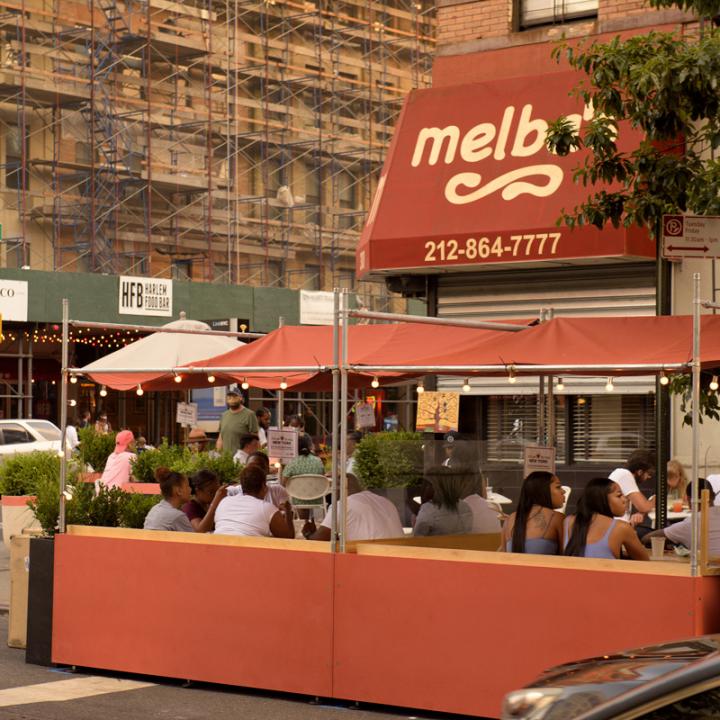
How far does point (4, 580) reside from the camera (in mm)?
16438

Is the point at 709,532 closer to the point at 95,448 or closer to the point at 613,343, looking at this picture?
the point at 613,343

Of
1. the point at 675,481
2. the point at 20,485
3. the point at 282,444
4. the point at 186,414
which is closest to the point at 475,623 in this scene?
the point at 675,481

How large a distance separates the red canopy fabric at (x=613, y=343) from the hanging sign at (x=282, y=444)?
14.1 ft

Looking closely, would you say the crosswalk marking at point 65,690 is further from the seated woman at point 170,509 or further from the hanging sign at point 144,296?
the hanging sign at point 144,296

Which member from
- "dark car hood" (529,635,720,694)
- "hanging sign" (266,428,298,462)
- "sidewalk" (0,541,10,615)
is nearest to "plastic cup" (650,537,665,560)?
"hanging sign" (266,428,298,462)

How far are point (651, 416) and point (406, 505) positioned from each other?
233 inches

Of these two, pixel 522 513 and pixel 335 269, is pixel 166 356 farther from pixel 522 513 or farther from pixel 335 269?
pixel 335 269

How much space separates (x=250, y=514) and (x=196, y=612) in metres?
0.79

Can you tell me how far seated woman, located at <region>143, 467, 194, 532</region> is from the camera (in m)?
11.1

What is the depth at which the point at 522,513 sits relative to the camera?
966cm

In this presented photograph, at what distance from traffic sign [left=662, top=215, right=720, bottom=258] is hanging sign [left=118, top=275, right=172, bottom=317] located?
28.2m

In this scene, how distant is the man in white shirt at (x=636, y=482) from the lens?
13047 millimetres

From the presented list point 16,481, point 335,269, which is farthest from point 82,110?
point 16,481

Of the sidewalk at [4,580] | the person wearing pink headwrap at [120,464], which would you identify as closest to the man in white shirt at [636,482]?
the sidewalk at [4,580]
